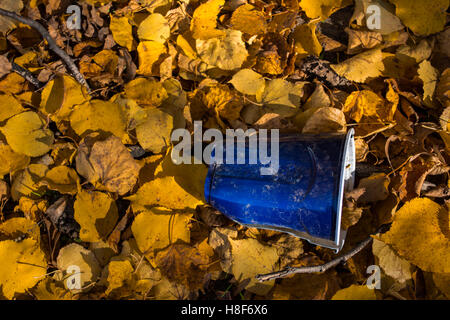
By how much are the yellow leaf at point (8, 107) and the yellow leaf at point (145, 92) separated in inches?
10.8

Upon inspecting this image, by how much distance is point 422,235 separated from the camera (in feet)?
2.60

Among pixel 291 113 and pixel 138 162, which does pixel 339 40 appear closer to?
pixel 291 113

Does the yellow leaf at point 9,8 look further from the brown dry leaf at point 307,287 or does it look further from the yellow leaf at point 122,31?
the brown dry leaf at point 307,287

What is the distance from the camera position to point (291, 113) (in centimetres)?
89

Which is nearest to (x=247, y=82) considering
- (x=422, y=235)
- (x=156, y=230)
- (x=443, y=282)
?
(x=156, y=230)

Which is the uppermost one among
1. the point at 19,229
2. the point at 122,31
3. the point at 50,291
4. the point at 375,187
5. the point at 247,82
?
the point at 122,31

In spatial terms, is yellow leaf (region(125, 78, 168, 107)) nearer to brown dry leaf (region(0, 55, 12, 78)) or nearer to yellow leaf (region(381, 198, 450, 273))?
brown dry leaf (region(0, 55, 12, 78))

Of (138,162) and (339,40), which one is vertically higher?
(339,40)

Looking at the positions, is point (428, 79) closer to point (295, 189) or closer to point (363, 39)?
point (363, 39)

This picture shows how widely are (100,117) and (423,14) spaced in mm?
811

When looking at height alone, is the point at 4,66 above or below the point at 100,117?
above

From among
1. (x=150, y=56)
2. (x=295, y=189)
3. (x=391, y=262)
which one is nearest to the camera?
(x=295, y=189)
